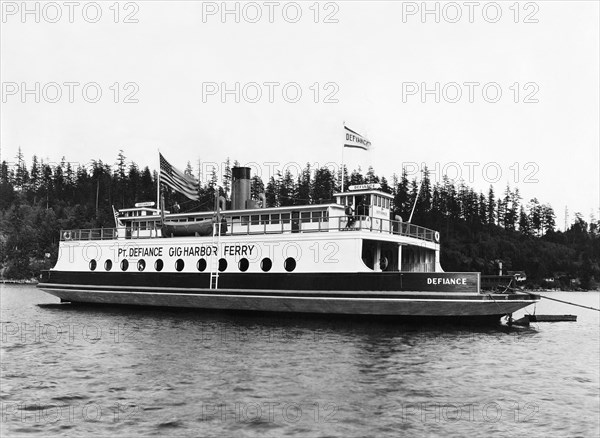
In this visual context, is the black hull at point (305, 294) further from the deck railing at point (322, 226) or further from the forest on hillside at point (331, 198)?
the forest on hillside at point (331, 198)

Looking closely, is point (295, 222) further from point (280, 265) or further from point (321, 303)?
point (321, 303)

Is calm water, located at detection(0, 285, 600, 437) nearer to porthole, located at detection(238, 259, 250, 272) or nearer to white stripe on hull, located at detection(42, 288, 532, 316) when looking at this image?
white stripe on hull, located at detection(42, 288, 532, 316)

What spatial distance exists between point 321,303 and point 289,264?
2669 mm

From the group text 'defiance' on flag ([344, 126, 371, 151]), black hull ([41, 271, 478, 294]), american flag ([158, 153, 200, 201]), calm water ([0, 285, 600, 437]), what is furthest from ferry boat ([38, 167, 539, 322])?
text 'defiance' on flag ([344, 126, 371, 151])

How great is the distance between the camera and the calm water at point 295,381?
1244cm

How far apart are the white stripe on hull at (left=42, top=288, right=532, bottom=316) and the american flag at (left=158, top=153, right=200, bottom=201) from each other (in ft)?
19.1

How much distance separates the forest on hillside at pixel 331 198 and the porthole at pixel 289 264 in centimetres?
6781

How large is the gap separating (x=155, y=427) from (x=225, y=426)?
4.45 feet

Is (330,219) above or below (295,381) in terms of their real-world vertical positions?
above

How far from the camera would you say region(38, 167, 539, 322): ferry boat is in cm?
2602

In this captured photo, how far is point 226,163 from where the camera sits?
409 ft

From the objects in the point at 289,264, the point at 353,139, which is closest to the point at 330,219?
the point at 289,264

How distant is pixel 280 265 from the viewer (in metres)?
29.5

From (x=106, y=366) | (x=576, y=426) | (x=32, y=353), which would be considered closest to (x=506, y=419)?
(x=576, y=426)
